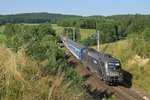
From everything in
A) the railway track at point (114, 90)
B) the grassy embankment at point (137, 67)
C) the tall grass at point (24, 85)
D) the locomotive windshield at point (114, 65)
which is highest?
the tall grass at point (24, 85)

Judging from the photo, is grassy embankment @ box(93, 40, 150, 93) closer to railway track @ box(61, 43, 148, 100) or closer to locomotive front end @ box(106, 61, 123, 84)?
railway track @ box(61, 43, 148, 100)

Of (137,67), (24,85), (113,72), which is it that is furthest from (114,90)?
(24,85)

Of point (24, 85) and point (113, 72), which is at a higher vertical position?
point (24, 85)

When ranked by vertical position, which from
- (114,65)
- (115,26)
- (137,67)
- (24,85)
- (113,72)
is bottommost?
(137,67)

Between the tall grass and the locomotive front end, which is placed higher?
the tall grass

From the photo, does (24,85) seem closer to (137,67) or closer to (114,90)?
(114,90)

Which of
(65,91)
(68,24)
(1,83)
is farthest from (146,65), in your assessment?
(68,24)

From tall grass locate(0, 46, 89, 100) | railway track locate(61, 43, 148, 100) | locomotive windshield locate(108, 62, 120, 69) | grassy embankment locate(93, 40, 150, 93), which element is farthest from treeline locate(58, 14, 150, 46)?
tall grass locate(0, 46, 89, 100)

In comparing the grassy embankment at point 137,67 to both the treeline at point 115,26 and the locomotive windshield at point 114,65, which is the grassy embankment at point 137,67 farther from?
the treeline at point 115,26

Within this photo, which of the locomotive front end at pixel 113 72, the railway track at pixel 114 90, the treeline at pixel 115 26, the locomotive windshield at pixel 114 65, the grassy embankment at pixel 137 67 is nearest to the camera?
the railway track at pixel 114 90

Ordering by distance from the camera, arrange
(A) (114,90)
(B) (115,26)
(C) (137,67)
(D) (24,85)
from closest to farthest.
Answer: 1. (D) (24,85)
2. (A) (114,90)
3. (C) (137,67)
4. (B) (115,26)

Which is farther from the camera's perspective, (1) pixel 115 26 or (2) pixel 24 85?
(1) pixel 115 26

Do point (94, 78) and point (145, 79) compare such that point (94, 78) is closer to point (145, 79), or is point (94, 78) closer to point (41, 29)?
point (145, 79)

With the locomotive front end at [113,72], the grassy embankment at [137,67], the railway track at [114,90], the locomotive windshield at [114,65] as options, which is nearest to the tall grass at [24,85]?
the railway track at [114,90]
